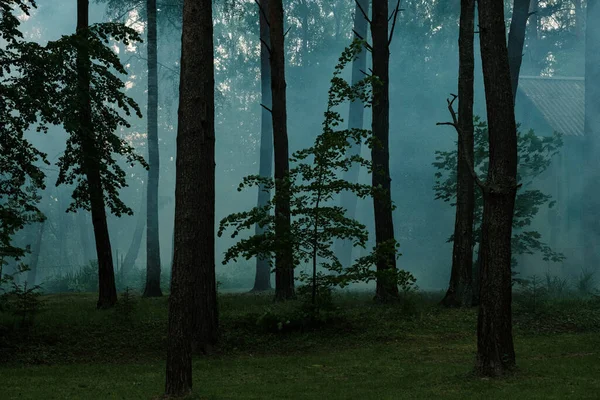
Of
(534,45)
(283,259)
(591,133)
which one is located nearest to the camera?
(283,259)

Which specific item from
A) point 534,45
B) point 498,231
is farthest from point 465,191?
point 534,45

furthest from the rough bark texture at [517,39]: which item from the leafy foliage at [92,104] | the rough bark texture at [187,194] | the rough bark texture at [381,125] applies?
the rough bark texture at [187,194]

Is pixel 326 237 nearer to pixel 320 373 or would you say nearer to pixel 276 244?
pixel 276 244

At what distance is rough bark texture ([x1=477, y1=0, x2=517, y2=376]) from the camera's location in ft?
31.7

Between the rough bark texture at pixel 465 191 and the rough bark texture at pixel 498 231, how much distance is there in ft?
21.8

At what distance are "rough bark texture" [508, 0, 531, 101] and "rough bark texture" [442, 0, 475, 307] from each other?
4544mm

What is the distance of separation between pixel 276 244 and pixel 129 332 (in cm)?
366

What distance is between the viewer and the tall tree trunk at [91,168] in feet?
53.0

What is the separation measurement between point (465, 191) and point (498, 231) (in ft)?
23.8

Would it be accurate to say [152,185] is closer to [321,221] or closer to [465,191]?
[465,191]

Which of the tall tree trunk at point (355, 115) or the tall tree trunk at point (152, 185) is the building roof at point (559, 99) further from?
the tall tree trunk at point (152, 185)

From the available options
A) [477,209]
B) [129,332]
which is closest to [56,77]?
[129,332]

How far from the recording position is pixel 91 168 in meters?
16.5

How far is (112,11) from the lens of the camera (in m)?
33.7
